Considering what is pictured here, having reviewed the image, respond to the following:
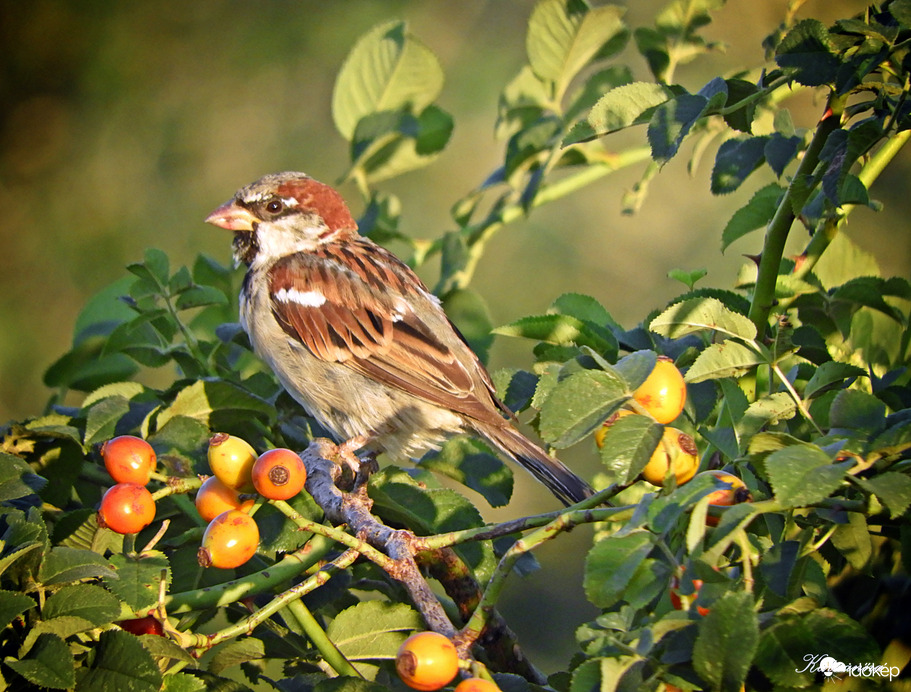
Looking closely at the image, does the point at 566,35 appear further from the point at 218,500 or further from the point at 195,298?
the point at 218,500

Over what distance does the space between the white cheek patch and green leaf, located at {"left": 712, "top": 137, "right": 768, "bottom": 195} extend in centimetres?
121

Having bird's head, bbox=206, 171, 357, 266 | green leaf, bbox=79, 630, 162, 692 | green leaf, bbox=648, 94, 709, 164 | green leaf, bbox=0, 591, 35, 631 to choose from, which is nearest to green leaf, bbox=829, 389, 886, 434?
green leaf, bbox=648, 94, 709, 164

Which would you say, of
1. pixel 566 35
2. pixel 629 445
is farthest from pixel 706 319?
pixel 566 35

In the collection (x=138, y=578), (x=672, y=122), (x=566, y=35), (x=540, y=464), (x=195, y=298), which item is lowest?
(x=540, y=464)

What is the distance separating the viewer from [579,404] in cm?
89

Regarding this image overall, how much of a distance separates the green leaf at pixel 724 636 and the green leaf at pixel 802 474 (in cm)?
9

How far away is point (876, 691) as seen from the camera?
2.72ft

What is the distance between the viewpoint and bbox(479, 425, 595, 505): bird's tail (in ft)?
6.02

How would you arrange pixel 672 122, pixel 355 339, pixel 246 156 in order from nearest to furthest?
pixel 672 122 → pixel 355 339 → pixel 246 156

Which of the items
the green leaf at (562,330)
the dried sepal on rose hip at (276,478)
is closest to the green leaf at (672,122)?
the green leaf at (562,330)

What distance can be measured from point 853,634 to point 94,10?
176 inches

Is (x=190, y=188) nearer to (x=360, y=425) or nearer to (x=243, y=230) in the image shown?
(x=243, y=230)

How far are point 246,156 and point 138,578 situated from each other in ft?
10.7

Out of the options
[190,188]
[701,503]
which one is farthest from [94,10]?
[701,503]
